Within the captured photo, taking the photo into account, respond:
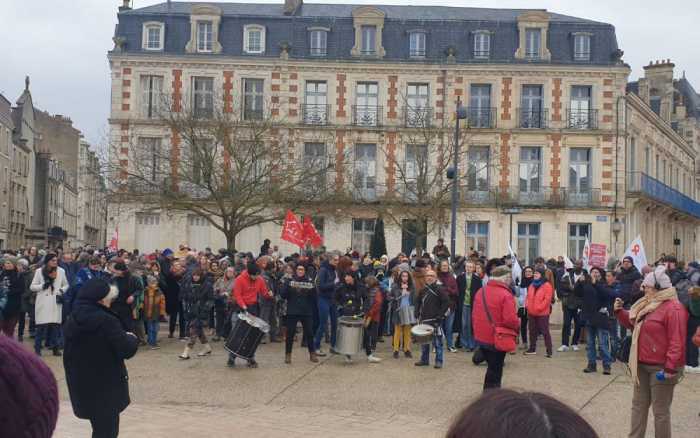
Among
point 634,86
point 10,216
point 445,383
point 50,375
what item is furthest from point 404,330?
point 10,216

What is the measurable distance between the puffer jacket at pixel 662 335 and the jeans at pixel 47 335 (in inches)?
366

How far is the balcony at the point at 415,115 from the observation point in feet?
118

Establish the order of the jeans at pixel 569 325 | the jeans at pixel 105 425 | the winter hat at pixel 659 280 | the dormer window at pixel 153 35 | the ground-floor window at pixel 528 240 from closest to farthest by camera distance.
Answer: the jeans at pixel 105 425
the winter hat at pixel 659 280
the jeans at pixel 569 325
the ground-floor window at pixel 528 240
the dormer window at pixel 153 35

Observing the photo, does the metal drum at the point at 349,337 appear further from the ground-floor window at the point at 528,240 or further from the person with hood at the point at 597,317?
the ground-floor window at the point at 528,240

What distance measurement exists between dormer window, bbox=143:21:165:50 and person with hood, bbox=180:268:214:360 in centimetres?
2586

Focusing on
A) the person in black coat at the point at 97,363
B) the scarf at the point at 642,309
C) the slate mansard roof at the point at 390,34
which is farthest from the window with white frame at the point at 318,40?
the person in black coat at the point at 97,363

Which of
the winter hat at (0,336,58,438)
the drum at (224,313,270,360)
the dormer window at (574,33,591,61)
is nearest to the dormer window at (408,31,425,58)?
the dormer window at (574,33,591,61)

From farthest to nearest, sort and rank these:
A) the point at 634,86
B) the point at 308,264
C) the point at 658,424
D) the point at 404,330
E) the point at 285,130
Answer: the point at 634,86 → the point at 285,130 → the point at 308,264 → the point at 404,330 → the point at 658,424

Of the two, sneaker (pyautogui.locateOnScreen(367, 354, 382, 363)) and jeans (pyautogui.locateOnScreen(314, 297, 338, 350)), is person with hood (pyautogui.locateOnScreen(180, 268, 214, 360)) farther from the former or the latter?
sneaker (pyautogui.locateOnScreen(367, 354, 382, 363))

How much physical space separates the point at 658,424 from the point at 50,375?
6672 millimetres

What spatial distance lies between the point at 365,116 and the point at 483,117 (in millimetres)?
5276

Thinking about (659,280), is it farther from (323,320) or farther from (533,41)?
(533,41)

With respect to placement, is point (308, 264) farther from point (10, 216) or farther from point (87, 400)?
point (10, 216)

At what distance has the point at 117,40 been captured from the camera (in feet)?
121
